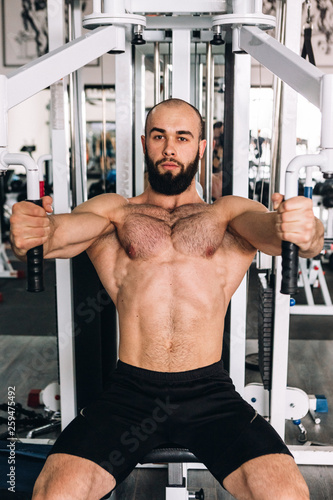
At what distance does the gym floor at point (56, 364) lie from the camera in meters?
2.16

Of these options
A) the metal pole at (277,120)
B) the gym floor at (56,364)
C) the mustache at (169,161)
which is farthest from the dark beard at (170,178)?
the gym floor at (56,364)

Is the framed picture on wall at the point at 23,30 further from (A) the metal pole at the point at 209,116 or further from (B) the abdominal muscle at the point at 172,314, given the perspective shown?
(B) the abdominal muscle at the point at 172,314

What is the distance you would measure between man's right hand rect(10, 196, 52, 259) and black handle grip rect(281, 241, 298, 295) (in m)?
0.50

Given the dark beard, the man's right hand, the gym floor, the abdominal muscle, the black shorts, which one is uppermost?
the dark beard

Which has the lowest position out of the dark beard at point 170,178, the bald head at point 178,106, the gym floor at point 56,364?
the gym floor at point 56,364

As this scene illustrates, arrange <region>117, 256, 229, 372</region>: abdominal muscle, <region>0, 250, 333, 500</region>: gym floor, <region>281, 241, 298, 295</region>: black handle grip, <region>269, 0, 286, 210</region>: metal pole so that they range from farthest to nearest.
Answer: <region>0, 250, 333, 500</region>: gym floor
<region>269, 0, 286, 210</region>: metal pole
<region>117, 256, 229, 372</region>: abdominal muscle
<region>281, 241, 298, 295</region>: black handle grip

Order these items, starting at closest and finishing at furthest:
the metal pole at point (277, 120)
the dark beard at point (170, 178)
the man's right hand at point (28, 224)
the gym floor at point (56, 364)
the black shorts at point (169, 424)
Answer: the man's right hand at point (28, 224), the black shorts at point (169, 424), the dark beard at point (170, 178), the metal pole at point (277, 120), the gym floor at point (56, 364)

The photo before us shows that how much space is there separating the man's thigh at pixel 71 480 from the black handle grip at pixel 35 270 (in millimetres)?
557

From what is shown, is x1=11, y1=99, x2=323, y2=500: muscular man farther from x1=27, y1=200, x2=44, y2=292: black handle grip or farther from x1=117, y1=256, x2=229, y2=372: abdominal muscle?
x1=27, y1=200, x2=44, y2=292: black handle grip

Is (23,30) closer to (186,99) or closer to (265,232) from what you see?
(186,99)

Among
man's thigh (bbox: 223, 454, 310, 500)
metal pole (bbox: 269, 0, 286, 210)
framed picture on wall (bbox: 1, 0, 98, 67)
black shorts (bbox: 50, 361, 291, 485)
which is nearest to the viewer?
man's thigh (bbox: 223, 454, 310, 500)

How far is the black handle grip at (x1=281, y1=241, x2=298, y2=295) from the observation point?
3.43 feet

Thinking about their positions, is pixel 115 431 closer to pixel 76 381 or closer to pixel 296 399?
pixel 76 381

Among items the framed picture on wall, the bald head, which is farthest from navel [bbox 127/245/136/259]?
the framed picture on wall
